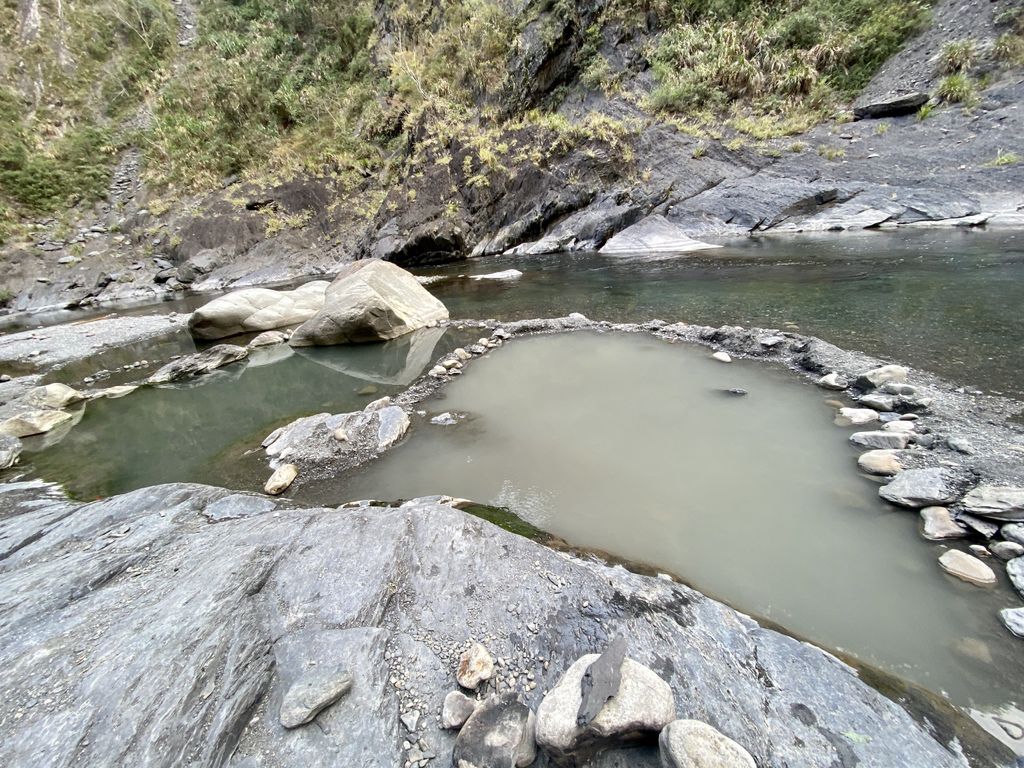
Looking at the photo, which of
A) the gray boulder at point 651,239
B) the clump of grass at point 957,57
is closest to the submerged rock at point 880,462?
the gray boulder at point 651,239

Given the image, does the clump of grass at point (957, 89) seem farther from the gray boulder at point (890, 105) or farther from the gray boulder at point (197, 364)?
the gray boulder at point (197, 364)

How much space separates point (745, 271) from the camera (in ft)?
30.6

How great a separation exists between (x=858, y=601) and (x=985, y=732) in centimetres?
61

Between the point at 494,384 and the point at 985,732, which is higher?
the point at 985,732

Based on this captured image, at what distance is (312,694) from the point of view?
1551 mm

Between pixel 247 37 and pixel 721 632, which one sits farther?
pixel 247 37

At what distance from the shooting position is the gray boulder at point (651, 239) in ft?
44.6

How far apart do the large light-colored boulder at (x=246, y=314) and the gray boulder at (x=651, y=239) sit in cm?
991

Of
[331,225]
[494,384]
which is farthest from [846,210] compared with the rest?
[331,225]

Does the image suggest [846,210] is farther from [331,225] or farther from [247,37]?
[247,37]

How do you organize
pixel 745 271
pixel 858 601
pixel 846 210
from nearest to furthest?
pixel 858 601 < pixel 745 271 < pixel 846 210

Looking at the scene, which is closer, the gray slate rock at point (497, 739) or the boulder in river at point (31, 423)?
the gray slate rock at point (497, 739)

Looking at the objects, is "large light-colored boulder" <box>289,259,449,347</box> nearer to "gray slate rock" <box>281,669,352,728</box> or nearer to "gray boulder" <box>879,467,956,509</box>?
"gray slate rock" <box>281,669,352,728</box>

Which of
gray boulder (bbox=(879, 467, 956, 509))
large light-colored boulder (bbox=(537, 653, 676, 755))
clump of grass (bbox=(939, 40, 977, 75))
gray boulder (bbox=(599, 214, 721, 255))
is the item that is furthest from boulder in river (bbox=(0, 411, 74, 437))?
clump of grass (bbox=(939, 40, 977, 75))
